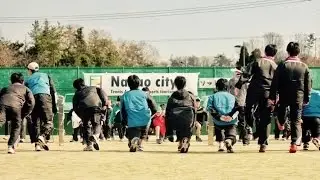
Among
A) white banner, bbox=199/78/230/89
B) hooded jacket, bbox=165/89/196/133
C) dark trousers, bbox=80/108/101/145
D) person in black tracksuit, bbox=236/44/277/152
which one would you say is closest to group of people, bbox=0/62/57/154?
dark trousers, bbox=80/108/101/145

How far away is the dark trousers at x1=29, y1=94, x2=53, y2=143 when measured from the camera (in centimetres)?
1482

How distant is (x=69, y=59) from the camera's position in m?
67.8

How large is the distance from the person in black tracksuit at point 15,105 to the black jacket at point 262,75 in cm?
415

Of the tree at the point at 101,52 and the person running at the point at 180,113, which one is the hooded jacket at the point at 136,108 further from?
the tree at the point at 101,52

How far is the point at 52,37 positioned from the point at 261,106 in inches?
2177

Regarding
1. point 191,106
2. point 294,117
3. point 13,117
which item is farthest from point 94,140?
point 294,117

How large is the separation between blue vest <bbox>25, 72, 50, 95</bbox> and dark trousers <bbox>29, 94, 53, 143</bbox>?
98 millimetres

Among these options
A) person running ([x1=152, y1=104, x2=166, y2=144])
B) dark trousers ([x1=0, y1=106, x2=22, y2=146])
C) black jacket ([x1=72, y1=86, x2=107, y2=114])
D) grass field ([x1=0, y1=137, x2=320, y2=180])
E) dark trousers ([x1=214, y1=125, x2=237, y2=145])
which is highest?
black jacket ([x1=72, y1=86, x2=107, y2=114])

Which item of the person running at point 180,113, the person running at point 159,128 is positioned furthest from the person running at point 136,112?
the person running at point 159,128

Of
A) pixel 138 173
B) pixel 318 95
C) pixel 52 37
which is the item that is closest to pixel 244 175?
pixel 138 173

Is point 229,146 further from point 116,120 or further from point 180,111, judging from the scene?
point 116,120

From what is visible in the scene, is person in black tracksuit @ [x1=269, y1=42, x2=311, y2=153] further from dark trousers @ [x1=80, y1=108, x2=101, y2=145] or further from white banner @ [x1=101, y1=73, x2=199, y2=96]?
white banner @ [x1=101, y1=73, x2=199, y2=96]

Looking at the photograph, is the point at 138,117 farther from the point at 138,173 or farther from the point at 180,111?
the point at 138,173

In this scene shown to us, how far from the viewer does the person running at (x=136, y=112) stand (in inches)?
571
